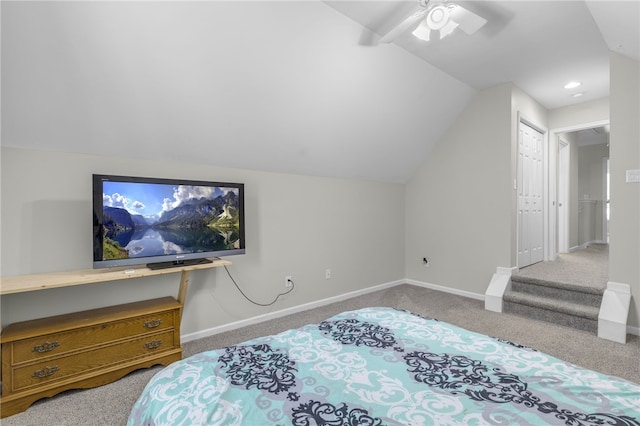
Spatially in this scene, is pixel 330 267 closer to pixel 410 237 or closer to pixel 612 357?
pixel 410 237

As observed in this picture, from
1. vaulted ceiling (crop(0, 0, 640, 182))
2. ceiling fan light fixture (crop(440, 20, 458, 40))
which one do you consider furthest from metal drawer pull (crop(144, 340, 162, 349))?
ceiling fan light fixture (crop(440, 20, 458, 40))

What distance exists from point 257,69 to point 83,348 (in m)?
2.32

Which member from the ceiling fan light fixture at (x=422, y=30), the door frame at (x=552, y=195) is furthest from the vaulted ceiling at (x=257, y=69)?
the door frame at (x=552, y=195)

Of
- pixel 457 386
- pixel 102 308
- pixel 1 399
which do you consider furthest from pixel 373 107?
pixel 1 399

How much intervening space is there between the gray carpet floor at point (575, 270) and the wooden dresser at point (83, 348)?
152 inches

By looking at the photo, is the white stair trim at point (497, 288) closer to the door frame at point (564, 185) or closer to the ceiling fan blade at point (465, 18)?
the door frame at point (564, 185)

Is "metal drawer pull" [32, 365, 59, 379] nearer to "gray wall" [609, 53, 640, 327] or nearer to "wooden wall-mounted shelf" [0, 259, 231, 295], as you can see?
"wooden wall-mounted shelf" [0, 259, 231, 295]

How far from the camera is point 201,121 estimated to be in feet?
8.36

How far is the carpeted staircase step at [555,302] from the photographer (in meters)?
2.99

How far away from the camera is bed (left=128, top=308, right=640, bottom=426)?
940 millimetres

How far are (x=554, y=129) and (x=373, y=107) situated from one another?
126 inches

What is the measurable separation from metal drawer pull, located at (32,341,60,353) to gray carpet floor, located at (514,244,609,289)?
443cm

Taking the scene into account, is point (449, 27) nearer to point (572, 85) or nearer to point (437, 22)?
point (437, 22)

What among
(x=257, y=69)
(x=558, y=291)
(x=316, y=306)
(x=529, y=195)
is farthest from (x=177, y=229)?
(x=529, y=195)
